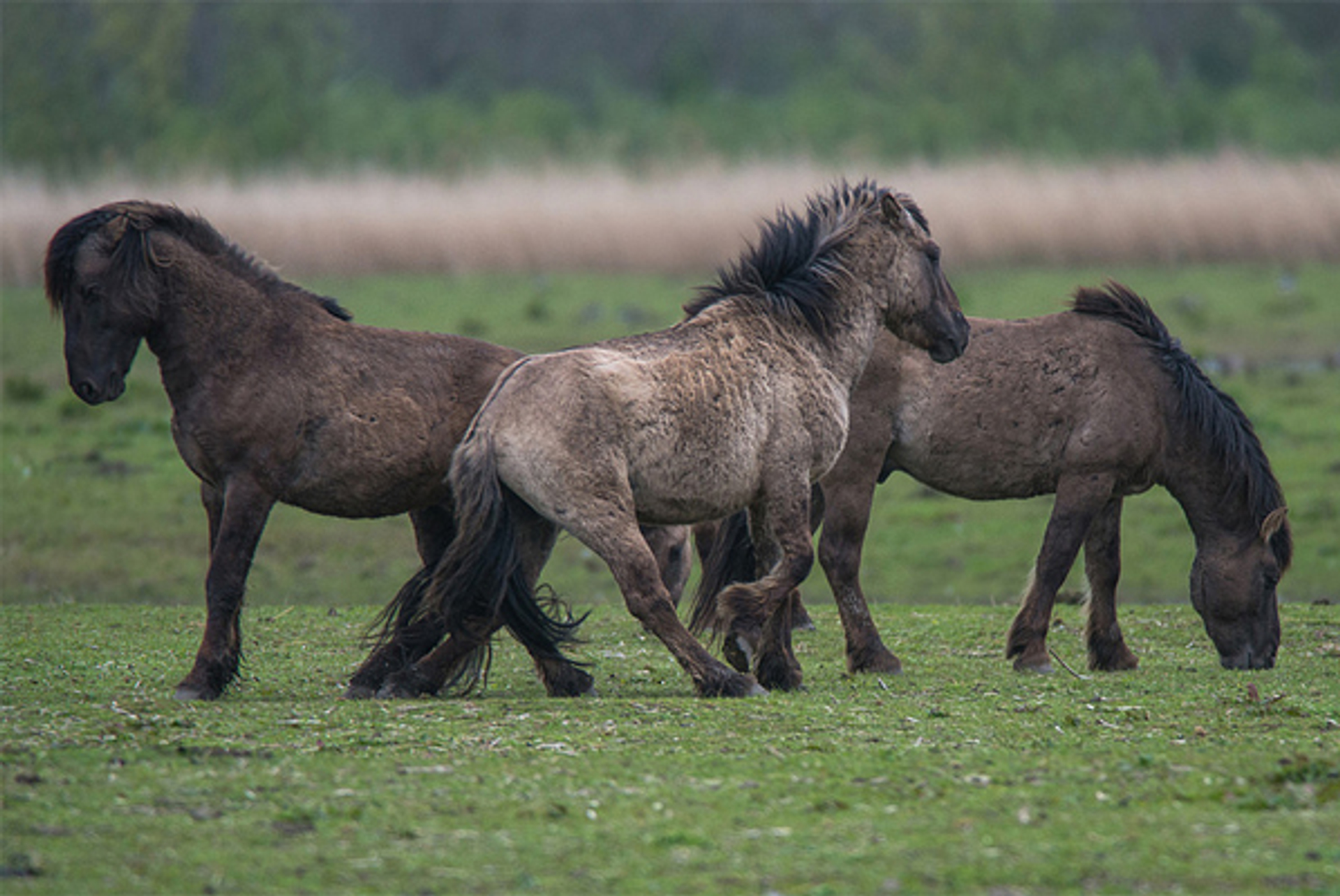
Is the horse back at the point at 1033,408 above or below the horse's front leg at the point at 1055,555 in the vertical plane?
above

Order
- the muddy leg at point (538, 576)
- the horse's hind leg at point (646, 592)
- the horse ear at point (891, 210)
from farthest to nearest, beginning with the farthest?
the horse ear at point (891, 210)
the muddy leg at point (538, 576)
the horse's hind leg at point (646, 592)

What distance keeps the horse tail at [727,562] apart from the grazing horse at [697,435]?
120cm

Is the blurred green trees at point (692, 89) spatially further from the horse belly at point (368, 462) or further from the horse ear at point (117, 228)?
the horse ear at point (117, 228)

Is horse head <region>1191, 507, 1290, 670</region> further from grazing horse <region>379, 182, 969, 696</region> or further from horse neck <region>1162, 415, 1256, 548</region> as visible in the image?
grazing horse <region>379, 182, 969, 696</region>

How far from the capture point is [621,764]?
6184 millimetres

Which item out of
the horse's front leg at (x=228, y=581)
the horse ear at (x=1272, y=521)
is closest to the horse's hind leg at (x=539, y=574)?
the horse's front leg at (x=228, y=581)

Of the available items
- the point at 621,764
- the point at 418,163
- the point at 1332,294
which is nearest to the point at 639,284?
the point at 1332,294

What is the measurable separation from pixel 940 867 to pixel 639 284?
21.6m

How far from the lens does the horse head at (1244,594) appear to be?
9.38m

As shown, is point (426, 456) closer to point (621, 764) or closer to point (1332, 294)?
point (621, 764)

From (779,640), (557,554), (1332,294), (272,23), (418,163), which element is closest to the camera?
(779,640)

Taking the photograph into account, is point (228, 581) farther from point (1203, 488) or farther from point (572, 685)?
point (1203, 488)

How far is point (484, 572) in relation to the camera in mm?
7434

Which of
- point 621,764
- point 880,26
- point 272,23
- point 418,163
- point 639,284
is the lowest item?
point 621,764
